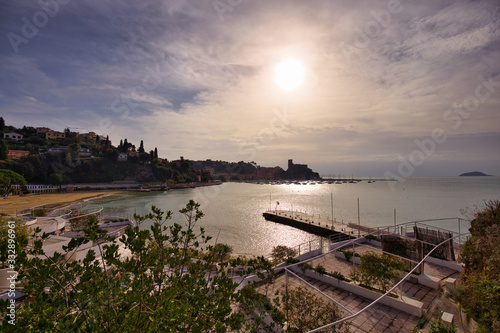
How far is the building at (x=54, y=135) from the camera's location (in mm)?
106438

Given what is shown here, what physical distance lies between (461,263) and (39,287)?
1340cm

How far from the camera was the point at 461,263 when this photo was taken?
934 centimetres

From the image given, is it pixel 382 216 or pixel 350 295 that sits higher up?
pixel 350 295

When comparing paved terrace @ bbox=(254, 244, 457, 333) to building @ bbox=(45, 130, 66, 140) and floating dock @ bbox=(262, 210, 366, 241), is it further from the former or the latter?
building @ bbox=(45, 130, 66, 140)

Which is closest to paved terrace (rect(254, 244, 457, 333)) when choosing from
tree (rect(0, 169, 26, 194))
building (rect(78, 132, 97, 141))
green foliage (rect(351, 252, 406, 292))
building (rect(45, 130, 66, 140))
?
green foliage (rect(351, 252, 406, 292))

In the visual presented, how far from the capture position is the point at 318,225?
3172 centimetres

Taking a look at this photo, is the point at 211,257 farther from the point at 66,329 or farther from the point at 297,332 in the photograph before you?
the point at 297,332

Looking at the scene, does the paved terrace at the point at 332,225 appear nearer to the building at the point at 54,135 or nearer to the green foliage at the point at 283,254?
the green foliage at the point at 283,254

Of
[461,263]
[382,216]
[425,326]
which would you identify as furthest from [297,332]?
[382,216]

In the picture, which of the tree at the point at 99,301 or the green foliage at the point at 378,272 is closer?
the tree at the point at 99,301

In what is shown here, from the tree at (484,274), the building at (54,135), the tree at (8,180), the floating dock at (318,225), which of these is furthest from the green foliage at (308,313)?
the building at (54,135)

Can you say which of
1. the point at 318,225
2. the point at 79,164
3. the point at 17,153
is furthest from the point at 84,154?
the point at 318,225

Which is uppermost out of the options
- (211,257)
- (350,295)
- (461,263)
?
(211,257)

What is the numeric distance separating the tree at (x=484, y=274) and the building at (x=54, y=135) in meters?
142
